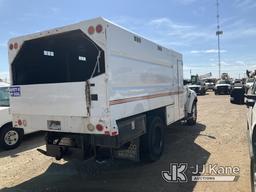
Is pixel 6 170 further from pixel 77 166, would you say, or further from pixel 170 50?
pixel 170 50

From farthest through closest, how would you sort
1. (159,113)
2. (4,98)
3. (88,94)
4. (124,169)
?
(4,98) → (159,113) → (124,169) → (88,94)

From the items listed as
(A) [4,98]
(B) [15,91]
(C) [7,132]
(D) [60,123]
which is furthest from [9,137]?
(D) [60,123]

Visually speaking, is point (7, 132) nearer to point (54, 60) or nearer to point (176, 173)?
point (54, 60)

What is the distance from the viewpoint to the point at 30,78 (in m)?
6.39

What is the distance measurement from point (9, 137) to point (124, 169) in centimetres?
405

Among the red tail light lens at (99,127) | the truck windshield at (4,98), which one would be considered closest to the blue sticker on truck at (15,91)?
the red tail light lens at (99,127)

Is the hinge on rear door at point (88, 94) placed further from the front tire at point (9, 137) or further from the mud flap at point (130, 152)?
the front tire at point (9, 137)

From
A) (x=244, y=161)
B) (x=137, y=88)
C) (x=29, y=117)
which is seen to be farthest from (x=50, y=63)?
(x=244, y=161)

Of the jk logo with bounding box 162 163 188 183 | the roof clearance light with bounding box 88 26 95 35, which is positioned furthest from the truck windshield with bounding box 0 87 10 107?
the jk logo with bounding box 162 163 188 183

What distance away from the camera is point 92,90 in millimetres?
4855

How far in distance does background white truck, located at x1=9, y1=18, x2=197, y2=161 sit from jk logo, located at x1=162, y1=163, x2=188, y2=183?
61 cm

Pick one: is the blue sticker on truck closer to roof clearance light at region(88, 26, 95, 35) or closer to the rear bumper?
the rear bumper

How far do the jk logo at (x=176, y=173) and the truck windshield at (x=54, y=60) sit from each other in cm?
259

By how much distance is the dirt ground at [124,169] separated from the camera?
5.33 meters
